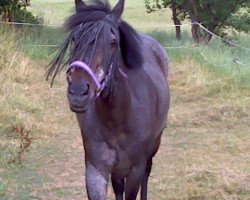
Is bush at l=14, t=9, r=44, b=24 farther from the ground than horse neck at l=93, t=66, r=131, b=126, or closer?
closer

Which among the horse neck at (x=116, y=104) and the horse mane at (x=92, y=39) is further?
the horse neck at (x=116, y=104)

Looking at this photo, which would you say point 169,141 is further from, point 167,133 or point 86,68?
point 86,68

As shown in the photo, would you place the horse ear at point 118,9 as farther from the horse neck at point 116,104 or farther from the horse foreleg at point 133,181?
the horse foreleg at point 133,181

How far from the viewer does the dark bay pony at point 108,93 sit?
119 inches

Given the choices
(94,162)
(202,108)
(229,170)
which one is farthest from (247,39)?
(94,162)

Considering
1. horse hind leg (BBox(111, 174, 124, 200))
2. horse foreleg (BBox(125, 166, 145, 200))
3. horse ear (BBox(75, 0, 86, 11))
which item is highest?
horse ear (BBox(75, 0, 86, 11))

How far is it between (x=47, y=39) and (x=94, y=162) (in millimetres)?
9550

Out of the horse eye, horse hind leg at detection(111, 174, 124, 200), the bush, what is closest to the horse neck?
the horse eye

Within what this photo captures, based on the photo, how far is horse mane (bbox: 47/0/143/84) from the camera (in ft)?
10.5

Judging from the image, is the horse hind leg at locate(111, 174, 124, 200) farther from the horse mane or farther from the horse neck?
the horse mane

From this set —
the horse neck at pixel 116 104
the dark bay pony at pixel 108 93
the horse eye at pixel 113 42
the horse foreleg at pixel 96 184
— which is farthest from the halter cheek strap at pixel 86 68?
the horse foreleg at pixel 96 184

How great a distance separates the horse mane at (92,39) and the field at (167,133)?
45 cm

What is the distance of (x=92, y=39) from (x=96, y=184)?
0.98 m

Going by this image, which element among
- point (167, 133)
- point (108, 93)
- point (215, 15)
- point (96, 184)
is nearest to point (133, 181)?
point (96, 184)
